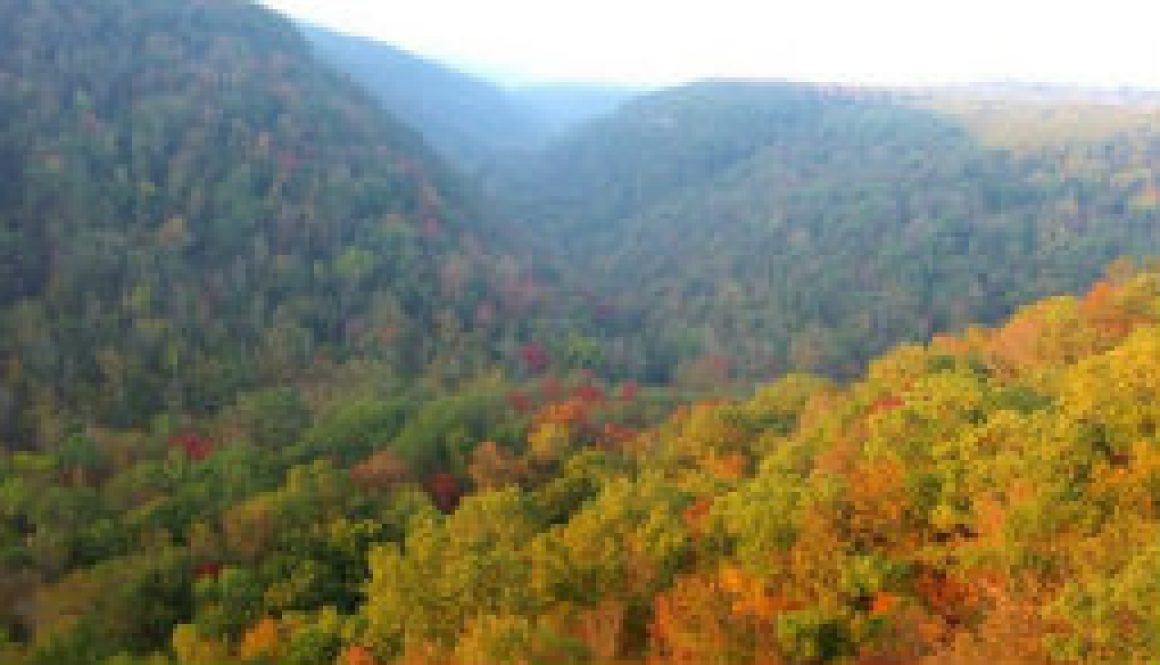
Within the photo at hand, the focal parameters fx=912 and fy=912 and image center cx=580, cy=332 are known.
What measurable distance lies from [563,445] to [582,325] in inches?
3573

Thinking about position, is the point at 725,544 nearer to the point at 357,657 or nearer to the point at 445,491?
the point at 357,657


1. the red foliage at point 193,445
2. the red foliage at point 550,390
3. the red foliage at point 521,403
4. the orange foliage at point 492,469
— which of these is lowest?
the red foliage at point 550,390

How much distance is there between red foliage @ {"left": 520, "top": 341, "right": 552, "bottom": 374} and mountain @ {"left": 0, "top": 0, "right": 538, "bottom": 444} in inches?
226

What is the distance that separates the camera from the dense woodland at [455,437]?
33.6m

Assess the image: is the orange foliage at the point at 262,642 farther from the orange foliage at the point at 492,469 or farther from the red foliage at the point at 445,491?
the red foliage at the point at 445,491

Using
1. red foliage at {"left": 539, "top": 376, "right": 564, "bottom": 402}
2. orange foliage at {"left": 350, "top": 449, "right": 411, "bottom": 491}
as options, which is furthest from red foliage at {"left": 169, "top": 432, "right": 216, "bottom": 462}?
red foliage at {"left": 539, "top": 376, "right": 564, "bottom": 402}

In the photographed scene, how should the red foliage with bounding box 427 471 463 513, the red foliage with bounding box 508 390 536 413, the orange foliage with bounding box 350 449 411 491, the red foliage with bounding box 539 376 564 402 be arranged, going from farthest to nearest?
the red foliage with bounding box 539 376 564 402
the red foliage with bounding box 508 390 536 413
the red foliage with bounding box 427 471 463 513
the orange foliage with bounding box 350 449 411 491

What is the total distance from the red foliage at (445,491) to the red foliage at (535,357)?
65.4m

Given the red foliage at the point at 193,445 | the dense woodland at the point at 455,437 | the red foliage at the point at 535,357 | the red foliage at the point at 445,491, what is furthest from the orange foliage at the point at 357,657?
the red foliage at the point at 535,357

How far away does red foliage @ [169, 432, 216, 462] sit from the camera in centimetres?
9700

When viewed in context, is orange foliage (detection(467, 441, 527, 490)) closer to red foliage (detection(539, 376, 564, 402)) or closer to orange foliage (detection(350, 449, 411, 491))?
orange foliage (detection(350, 449, 411, 491))

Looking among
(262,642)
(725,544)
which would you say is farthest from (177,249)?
(725,544)

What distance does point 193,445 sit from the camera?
101 metres

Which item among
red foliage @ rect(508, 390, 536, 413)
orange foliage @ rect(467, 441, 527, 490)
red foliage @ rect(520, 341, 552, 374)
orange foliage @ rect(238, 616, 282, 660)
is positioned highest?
orange foliage @ rect(238, 616, 282, 660)
